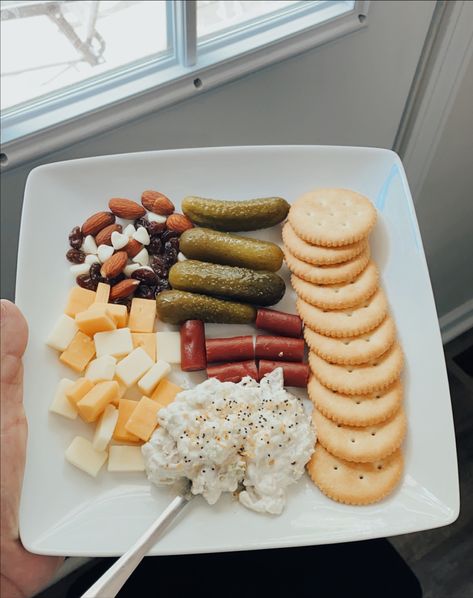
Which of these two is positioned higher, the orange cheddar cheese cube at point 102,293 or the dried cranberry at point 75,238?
the dried cranberry at point 75,238

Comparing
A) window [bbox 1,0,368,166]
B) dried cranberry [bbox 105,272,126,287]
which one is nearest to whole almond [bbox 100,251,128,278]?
dried cranberry [bbox 105,272,126,287]

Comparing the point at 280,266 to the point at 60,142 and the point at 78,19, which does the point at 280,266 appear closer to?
the point at 60,142

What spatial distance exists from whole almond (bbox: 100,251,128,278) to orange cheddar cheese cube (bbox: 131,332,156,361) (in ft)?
0.35

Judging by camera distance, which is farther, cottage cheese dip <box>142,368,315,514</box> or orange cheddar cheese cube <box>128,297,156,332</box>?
orange cheddar cheese cube <box>128,297,156,332</box>

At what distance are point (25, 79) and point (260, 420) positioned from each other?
2.88ft

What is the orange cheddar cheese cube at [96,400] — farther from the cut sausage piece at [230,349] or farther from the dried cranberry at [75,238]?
the dried cranberry at [75,238]

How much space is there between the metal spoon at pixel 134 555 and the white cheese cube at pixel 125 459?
0.23 ft

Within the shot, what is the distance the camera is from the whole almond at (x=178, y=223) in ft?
3.44

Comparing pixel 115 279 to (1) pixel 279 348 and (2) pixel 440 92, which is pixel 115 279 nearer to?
(1) pixel 279 348

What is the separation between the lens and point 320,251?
1.00 m

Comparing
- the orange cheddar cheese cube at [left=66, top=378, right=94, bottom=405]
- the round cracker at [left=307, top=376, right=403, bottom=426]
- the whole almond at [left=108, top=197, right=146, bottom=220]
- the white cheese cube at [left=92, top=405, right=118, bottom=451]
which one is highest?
the whole almond at [left=108, top=197, right=146, bottom=220]

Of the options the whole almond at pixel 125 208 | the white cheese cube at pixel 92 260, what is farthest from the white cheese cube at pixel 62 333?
the whole almond at pixel 125 208

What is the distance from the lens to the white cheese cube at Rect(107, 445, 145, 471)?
2.85ft

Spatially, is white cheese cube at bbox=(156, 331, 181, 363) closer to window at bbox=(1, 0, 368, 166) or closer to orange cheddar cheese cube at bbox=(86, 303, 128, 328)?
orange cheddar cheese cube at bbox=(86, 303, 128, 328)
